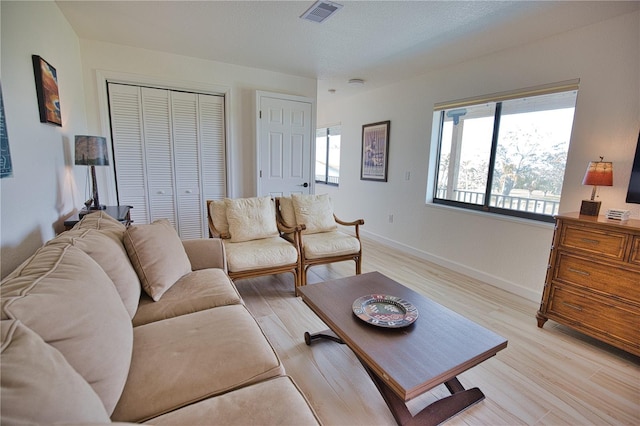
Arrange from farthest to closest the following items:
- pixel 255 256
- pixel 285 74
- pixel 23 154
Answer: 1. pixel 285 74
2. pixel 255 256
3. pixel 23 154

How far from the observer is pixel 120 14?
7.92ft

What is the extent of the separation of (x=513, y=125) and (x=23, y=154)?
389cm

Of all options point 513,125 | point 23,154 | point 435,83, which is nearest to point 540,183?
point 513,125

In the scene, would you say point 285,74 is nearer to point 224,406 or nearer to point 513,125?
point 513,125

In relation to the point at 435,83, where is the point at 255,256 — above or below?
below

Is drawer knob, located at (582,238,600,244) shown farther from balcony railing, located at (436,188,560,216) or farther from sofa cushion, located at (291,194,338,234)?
sofa cushion, located at (291,194,338,234)

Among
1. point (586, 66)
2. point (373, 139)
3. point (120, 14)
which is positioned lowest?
point (373, 139)

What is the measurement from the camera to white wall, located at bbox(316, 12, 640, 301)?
2.24 meters

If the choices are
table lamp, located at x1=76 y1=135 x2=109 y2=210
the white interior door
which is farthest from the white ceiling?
table lamp, located at x1=76 y1=135 x2=109 y2=210

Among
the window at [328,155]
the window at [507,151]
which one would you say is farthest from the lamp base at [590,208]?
the window at [328,155]

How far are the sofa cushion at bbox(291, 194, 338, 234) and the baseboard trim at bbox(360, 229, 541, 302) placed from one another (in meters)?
1.38

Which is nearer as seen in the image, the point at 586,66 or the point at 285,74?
the point at 586,66

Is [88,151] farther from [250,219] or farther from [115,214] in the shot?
[250,219]

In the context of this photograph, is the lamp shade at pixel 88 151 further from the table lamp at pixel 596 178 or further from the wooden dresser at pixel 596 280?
the table lamp at pixel 596 178
